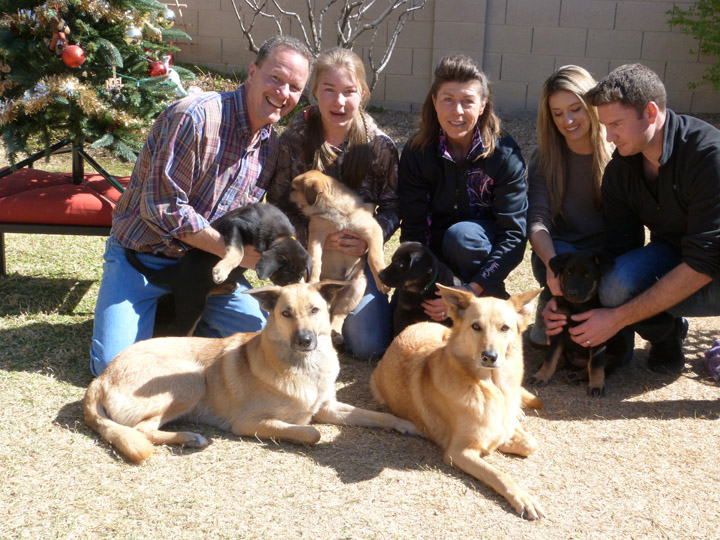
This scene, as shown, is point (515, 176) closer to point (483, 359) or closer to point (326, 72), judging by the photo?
point (326, 72)

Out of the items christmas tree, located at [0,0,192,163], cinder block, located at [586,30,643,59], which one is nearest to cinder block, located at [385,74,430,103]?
cinder block, located at [586,30,643,59]

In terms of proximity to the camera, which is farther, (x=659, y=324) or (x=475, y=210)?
(x=475, y=210)

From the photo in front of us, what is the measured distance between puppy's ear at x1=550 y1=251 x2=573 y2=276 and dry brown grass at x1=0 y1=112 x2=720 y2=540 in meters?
0.78

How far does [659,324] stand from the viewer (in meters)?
4.30

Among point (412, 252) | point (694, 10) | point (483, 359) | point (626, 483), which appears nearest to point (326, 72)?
point (412, 252)

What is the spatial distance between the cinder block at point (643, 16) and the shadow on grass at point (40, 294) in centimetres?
925

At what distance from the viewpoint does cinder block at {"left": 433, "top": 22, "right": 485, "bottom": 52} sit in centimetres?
1084

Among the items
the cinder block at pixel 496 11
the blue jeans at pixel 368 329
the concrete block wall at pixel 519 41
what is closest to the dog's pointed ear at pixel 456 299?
the blue jeans at pixel 368 329

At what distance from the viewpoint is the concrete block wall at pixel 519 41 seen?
10.7 metres

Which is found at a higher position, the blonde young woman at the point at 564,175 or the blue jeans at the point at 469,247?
the blonde young woman at the point at 564,175

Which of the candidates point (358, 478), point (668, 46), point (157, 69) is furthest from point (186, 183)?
point (668, 46)

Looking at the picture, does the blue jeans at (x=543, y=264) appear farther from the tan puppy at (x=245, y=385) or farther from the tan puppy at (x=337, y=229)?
the tan puppy at (x=245, y=385)

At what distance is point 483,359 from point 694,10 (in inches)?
393

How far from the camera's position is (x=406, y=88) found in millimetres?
11328
